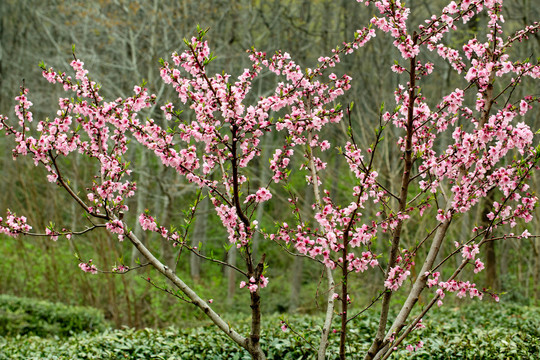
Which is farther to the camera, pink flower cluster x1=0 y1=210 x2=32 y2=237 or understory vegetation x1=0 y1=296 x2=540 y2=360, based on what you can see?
understory vegetation x1=0 y1=296 x2=540 y2=360

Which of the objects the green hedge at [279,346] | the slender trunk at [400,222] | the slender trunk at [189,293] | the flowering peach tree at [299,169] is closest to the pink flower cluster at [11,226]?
the flowering peach tree at [299,169]

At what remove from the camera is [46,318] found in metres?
8.12

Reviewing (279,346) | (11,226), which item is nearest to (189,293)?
(11,226)

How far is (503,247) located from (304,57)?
717 cm

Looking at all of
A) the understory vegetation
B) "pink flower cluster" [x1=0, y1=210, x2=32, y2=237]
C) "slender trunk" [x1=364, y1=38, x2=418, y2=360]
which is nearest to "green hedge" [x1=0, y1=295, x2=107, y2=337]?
the understory vegetation

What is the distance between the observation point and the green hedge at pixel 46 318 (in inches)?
303

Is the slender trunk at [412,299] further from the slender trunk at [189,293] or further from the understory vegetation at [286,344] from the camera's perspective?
the slender trunk at [189,293]

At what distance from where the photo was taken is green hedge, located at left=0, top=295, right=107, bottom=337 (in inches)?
303

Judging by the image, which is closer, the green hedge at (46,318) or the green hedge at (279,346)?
the green hedge at (279,346)

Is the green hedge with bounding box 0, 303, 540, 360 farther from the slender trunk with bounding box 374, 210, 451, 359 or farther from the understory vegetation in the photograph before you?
the slender trunk with bounding box 374, 210, 451, 359

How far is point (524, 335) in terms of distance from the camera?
4.93 m

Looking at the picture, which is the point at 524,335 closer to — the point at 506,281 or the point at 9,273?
the point at 506,281

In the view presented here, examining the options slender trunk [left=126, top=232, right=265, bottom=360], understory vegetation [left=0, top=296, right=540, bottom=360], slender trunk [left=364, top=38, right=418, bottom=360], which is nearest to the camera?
slender trunk [left=126, top=232, right=265, bottom=360]

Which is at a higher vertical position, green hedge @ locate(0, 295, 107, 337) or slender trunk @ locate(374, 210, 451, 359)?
green hedge @ locate(0, 295, 107, 337)
